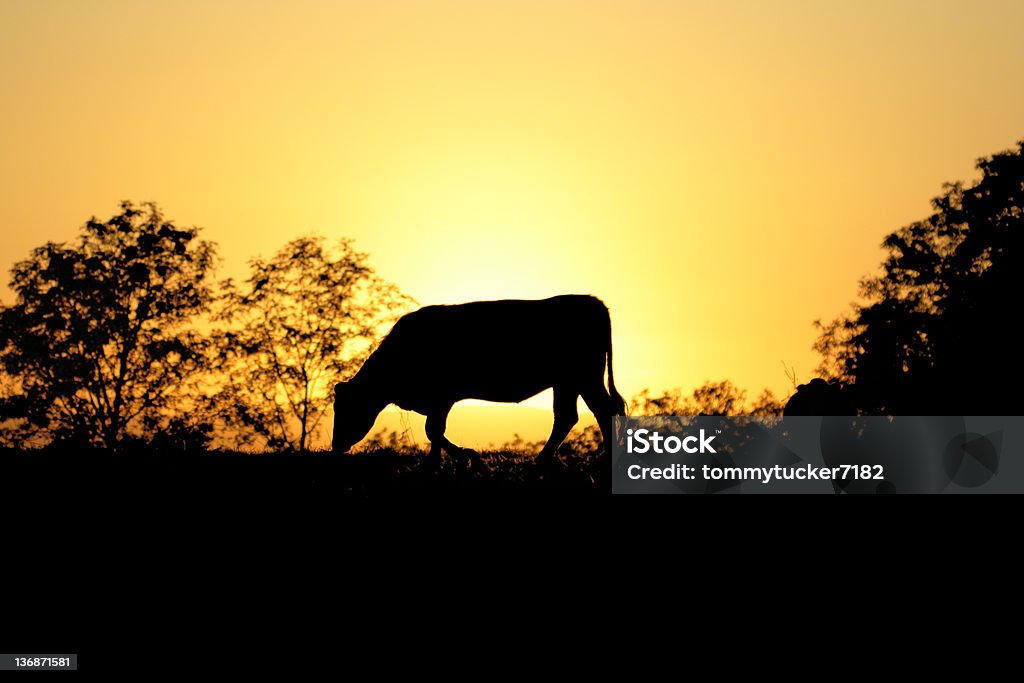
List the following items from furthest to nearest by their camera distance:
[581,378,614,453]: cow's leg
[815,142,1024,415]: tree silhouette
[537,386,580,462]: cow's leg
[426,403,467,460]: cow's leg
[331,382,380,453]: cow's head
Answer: [815,142,1024,415]: tree silhouette → [331,382,380,453]: cow's head → [581,378,614,453]: cow's leg → [537,386,580,462]: cow's leg → [426,403,467,460]: cow's leg

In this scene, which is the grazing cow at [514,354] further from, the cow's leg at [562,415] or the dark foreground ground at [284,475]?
the dark foreground ground at [284,475]

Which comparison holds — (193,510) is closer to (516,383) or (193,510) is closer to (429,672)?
(429,672)

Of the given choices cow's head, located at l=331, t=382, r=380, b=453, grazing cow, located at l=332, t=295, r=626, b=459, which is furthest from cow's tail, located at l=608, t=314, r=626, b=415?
cow's head, located at l=331, t=382, r=380, b=453

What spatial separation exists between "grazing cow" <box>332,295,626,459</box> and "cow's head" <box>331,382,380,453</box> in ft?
3.73

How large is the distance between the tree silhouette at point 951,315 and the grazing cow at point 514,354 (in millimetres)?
15957

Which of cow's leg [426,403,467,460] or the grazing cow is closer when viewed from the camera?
cow's leg [426,403,467,460]

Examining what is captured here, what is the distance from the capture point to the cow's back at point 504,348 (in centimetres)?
1809

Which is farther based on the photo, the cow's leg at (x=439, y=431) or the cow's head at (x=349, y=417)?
the cow's head at (x=349, y=417)

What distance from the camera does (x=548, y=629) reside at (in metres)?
9.06

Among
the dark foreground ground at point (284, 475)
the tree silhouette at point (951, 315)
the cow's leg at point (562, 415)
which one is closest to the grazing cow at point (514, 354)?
the cow's leg at point (562, 415)

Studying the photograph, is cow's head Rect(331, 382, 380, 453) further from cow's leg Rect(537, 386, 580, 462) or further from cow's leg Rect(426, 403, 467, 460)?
cow's leg Rect(537, 386, 580, 462)

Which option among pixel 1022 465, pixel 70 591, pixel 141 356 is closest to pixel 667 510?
pixel 1022 465

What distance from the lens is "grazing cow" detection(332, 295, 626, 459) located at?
1808 centimetres

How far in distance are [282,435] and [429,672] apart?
40.6 meters
